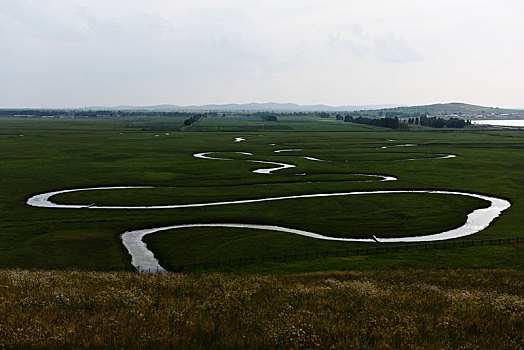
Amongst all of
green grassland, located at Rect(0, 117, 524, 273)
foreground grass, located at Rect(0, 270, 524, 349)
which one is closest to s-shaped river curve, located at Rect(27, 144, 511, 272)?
green grassland, located at Rect(0, 117, 524, 273)

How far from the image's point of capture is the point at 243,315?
53.0ft

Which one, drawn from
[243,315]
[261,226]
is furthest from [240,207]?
[243,315]

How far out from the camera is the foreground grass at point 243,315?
12.8 meters

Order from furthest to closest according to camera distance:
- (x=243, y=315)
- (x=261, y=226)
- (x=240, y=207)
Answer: (x=240, y=207)
(x=261, y=226)
(x=243, y=315)

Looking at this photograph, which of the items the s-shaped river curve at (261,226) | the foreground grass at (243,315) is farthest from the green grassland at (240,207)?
the foreground grass at (243,315)

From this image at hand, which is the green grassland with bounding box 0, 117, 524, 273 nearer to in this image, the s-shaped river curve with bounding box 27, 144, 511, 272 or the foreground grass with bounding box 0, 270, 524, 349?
the s-shaped river curve with bounding box 27, 144, 511, 272

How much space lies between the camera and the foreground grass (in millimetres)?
12758

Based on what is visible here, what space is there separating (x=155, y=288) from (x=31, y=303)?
628 centimetres

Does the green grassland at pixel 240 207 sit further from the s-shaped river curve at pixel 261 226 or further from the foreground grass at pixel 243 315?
the foreground grass at pixel 243 315

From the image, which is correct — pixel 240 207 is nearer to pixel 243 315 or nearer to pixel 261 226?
pixel 261 226

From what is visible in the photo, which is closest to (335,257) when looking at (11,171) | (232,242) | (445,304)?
(232,242)

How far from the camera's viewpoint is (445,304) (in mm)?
20094

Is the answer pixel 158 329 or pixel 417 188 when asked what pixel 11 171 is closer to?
pixel 417 188

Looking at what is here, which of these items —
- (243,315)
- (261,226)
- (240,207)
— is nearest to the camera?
(243,315)
